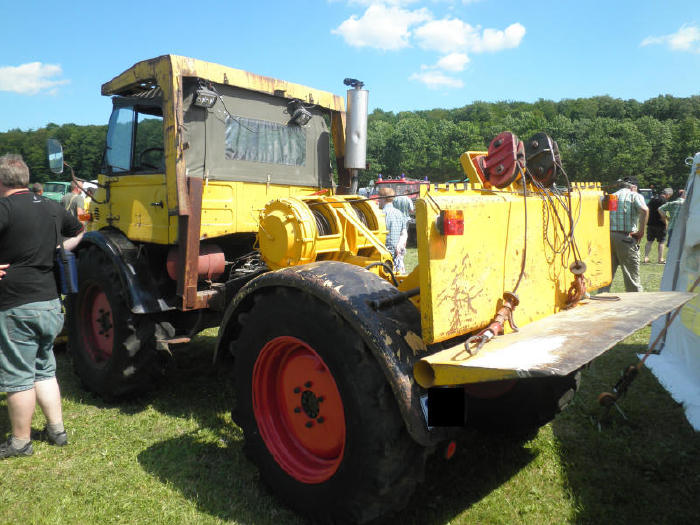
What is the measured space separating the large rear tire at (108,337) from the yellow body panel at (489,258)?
2.59 meters

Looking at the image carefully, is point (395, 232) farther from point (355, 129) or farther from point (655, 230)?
point (655, 230)

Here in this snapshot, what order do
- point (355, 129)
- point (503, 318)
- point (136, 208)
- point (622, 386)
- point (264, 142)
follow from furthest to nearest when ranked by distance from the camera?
point (355, 129) → point (264, 142) → point (136, 208) → point (622, 386) → point (503, 318)

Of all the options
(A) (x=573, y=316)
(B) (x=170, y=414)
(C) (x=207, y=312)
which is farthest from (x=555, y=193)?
(B) (x=170, y=414)

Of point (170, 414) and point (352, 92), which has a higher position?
point (352, 92)

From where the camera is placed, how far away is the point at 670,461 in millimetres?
3195

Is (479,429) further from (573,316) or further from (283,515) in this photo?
(283,515)

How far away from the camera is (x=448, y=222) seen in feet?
6.86

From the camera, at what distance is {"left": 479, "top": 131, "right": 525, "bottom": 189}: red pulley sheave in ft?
8.30

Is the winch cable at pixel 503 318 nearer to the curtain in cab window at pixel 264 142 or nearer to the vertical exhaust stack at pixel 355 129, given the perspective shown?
the vertical exhaust stack at pixel 355 129

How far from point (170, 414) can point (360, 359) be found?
2417mm

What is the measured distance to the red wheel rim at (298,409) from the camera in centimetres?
250

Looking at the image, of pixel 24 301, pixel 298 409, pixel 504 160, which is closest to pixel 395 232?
pixel 504 160

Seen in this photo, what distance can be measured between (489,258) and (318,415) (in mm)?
1206

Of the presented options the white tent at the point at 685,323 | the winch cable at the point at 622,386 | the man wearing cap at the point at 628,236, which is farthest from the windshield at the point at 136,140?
the man wearing cap at the point at 628,236
